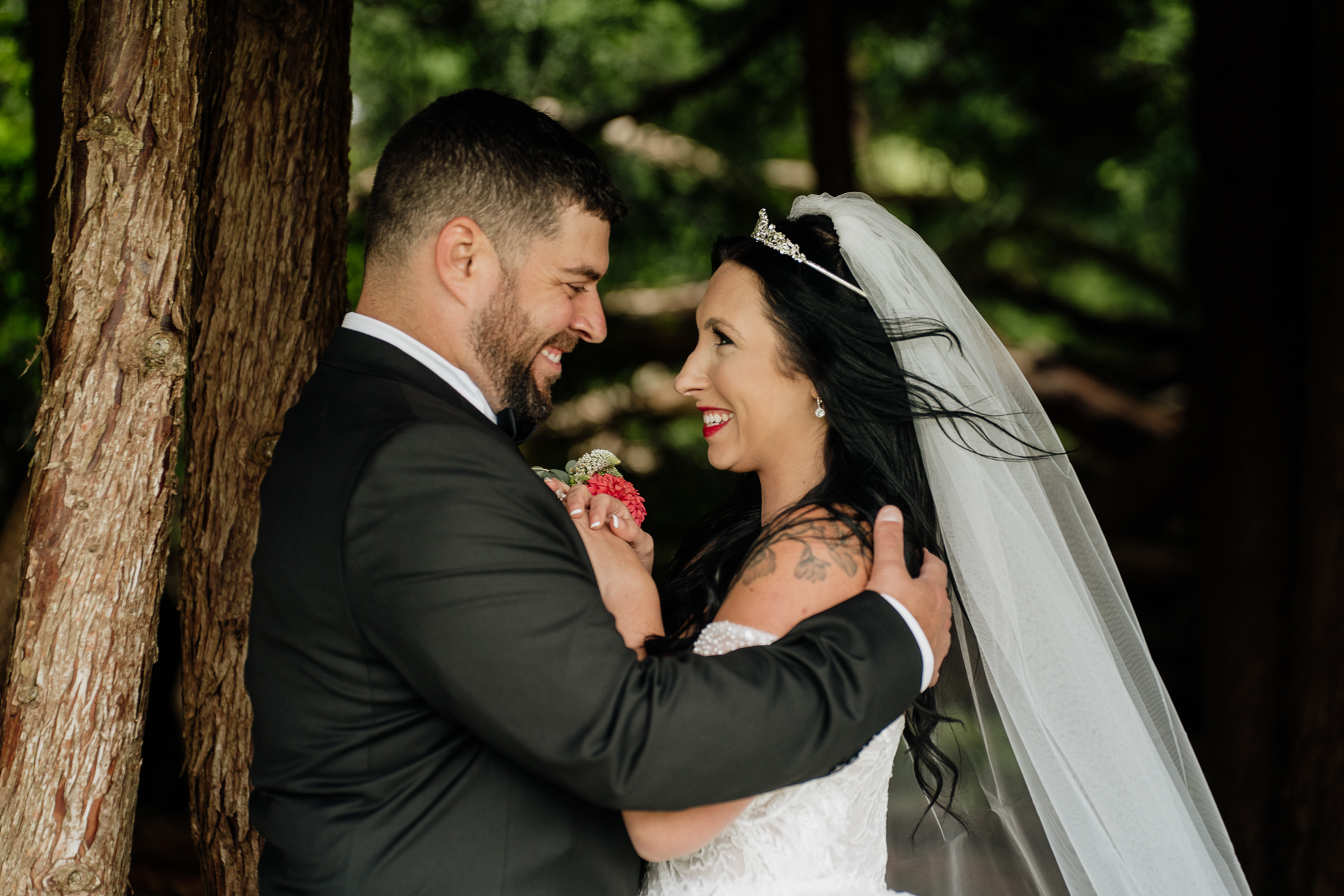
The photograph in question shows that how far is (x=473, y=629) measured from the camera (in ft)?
5.16

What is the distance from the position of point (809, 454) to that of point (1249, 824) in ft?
10.9

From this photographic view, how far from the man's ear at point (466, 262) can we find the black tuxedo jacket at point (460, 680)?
7.2 inches

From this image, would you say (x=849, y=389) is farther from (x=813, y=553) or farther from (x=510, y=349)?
(x=510, y=349)

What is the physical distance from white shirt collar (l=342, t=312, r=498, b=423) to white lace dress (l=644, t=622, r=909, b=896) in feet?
3.62

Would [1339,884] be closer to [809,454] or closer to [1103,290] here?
[809,454]

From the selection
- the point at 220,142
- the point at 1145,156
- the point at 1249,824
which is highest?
the point at 1145,156

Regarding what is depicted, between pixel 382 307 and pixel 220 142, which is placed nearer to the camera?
pixel 382 307

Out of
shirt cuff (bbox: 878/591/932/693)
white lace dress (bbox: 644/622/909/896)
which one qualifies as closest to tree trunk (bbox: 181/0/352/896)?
white lace dress (bbox: 644/622/909/896)

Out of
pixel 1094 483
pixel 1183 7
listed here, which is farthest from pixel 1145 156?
pixel 1094 483

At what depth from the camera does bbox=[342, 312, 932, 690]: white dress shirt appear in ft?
6.15

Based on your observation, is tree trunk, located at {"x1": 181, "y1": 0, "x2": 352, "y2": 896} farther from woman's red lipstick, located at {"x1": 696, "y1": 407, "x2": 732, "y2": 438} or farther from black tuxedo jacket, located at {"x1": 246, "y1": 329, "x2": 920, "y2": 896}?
woman's red lipstick, located at {"x1": 696, "y1": 407, "x2": 732, "y2": 438}

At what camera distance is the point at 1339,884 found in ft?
13.2

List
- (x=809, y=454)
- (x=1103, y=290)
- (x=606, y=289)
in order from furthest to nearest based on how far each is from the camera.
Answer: (x=1103, y=290) < (x=606, y=289) < (x=809, y=454)

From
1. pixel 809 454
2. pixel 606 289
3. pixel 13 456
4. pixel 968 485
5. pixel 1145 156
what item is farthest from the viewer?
pixel 1145 156
